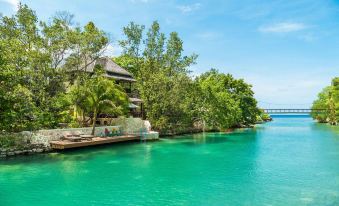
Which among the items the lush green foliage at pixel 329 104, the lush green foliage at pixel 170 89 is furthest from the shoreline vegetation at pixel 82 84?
the lush green foliage at pixel 329 104

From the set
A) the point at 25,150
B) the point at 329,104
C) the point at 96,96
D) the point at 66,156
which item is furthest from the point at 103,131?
the point at 329,104

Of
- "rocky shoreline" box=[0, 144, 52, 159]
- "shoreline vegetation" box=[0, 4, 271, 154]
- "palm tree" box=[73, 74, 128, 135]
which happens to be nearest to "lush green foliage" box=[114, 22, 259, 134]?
"shoreline vegetation" box=[0, 4, 271, 154]

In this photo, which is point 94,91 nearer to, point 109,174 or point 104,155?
point 104,155

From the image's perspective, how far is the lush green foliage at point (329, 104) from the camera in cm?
5725

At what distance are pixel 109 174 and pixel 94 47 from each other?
15872 mm

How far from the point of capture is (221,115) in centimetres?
3825

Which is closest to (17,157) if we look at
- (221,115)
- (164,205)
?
(164,205)

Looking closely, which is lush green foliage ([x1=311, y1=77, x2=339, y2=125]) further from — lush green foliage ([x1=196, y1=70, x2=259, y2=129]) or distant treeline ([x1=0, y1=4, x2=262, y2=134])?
distant treeline ([x1=0, y1=4, x2=262, y2=134])

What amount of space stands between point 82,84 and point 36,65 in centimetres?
447

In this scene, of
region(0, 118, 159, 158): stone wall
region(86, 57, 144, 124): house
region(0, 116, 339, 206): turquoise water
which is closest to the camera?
region(0, 116, 339, 206): turquoise water

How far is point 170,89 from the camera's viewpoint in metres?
33.5

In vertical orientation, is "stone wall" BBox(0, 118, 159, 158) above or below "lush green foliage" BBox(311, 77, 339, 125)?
below

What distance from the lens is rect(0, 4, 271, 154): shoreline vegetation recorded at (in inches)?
749

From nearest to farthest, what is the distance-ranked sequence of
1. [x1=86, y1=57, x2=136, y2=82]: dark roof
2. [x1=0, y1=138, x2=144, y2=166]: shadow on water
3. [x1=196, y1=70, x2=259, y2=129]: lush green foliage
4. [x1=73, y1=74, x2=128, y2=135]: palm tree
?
[x1=0, y1=138, x2=144, y2=166]: shadow on water
[x1=73, y1=74, x2=128, y2=135]: palm tree
[x1=86, y1=57, x2=136, y2=82]: dark roof
[x1=196, y1=70, x2=259, y2=129]: lush green foliage
